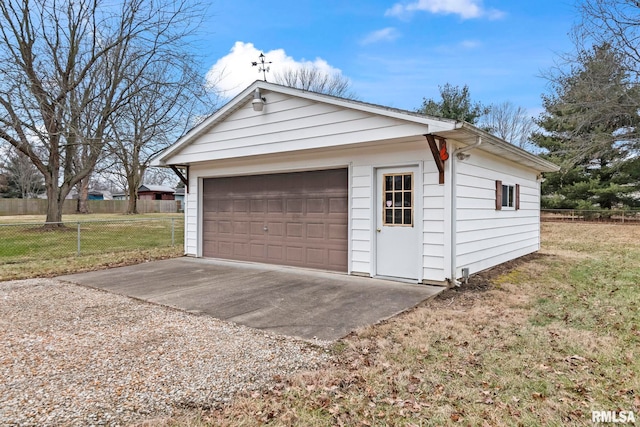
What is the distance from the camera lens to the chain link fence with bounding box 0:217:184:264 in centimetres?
977

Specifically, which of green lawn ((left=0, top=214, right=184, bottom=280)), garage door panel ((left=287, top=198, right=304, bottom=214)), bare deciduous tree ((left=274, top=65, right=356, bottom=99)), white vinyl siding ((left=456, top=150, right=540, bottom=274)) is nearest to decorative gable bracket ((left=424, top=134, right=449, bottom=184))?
white vinyl siding ((left=456, top=150, right=540, bottom=274))

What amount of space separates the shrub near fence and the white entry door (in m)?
31.8

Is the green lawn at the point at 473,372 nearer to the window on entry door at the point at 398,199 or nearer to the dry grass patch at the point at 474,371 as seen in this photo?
the dry grass patch at the point at 474,371

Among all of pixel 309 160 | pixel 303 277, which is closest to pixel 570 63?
pixel 309 160

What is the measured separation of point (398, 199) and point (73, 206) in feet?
116

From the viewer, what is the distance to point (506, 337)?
3.70 metres

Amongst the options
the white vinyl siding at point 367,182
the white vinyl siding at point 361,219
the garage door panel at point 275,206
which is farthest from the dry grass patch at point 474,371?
the garage door panel at point 275,206

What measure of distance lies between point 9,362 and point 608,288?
24.9 ft

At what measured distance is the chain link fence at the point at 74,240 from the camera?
9766 mm

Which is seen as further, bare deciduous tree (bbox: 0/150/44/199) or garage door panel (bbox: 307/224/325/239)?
bare deciduous tree (bbox: 0/150/44/199)

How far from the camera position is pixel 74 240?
12.1 metres

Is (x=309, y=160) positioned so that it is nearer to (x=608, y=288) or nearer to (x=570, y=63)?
(x=608, y=288)

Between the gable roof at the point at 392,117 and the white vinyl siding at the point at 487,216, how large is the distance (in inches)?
13.0

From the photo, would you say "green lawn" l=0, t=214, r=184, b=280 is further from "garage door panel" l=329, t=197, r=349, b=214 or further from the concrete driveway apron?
"garage door panel" l=329, t=197, r=349, b=214
